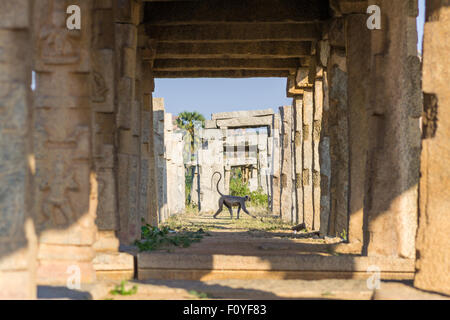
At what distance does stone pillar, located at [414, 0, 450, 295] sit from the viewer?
18.9 feet

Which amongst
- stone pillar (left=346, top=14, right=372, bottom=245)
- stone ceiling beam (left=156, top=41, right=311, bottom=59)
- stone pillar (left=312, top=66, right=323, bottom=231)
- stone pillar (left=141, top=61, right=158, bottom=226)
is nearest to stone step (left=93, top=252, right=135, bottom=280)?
stone pillar (left=346, top=14, right=372, bottom=245)

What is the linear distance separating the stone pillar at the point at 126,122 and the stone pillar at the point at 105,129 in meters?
0.49

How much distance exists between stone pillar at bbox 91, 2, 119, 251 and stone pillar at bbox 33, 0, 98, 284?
2294 millimetres

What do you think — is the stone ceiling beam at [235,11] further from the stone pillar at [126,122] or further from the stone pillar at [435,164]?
the stone pillar at [435,164]

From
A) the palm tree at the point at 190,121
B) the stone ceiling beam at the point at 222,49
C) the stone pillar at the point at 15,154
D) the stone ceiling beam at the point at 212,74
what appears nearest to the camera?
the stone pillar at the point at 15,154

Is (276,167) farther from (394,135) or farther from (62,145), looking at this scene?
(62,145)

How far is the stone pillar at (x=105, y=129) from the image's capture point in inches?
346

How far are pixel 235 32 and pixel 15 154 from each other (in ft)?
31.8

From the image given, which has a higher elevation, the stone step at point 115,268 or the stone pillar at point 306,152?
the stone pillar at point 306,152

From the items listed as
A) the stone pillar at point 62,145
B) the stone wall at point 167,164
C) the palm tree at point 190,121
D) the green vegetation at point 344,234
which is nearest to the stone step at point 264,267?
the stone pillar at point 62,145

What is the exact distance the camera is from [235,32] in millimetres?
13352

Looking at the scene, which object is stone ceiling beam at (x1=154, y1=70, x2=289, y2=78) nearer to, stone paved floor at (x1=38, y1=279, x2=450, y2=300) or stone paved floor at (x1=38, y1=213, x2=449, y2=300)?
stone paved floor at (x1=38, y1=213, x2=449, y2=300)
